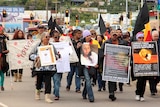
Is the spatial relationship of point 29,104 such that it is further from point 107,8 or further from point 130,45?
point 107,8

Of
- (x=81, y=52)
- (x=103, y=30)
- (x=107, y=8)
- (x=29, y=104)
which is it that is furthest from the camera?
(x=107, y=8)

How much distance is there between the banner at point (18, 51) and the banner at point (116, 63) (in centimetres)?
286

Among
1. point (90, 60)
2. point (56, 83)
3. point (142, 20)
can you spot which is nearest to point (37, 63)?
point (56, 83)

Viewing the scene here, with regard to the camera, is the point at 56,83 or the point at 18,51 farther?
the point at 18,51

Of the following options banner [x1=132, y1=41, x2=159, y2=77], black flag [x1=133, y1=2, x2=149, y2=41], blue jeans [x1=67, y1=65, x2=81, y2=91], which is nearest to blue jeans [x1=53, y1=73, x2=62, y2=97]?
blue jeans [x1=67, y1=65, x2=81, y2=91]

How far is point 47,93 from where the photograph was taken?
11.2m

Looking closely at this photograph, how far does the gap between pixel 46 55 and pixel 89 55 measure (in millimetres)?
1071

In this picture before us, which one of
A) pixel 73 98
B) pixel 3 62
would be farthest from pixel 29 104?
pixel 3 62

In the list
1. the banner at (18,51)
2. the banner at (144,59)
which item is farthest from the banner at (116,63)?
the banner at (18,51)

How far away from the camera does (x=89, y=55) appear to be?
37.7 ft

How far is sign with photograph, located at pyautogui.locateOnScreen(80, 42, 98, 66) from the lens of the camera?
11.4 m

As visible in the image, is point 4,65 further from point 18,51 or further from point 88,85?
point 88,85

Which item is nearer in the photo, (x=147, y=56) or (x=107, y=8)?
(x=147, y=56)

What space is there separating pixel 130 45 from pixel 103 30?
534 cm
